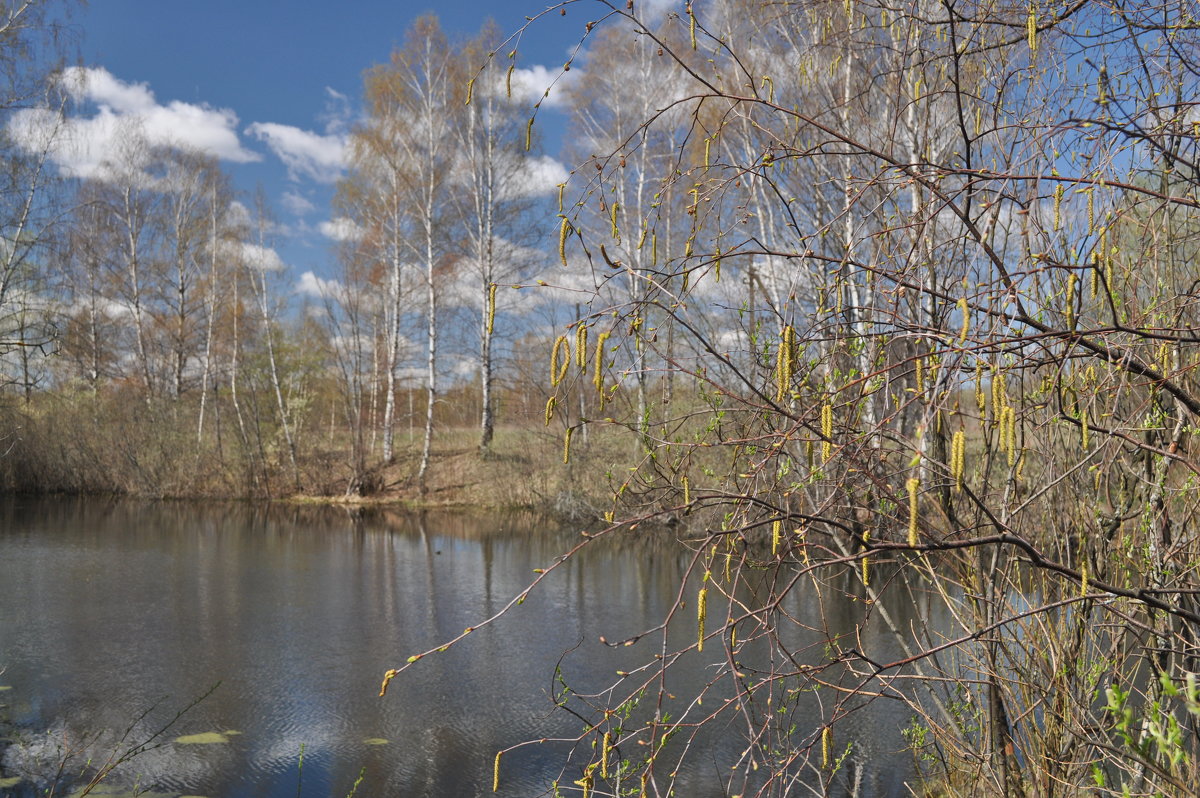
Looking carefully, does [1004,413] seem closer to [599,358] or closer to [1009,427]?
[1009,427]

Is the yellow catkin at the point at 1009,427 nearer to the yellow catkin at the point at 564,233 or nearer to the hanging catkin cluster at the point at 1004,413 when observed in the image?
the hanging catkin cluster at the point at 1004,413

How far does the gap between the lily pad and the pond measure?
2 cm

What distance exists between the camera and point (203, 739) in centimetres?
567

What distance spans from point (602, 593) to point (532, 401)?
8.65m

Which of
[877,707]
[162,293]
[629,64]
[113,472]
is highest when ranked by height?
[629,64]

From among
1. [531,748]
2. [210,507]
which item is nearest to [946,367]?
[531,748]

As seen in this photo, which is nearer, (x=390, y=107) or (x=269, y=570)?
(x=269, y=570)

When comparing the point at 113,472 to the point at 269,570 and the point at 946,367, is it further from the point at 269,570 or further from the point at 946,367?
the point at 946,367

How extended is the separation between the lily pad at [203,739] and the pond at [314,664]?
20 mm

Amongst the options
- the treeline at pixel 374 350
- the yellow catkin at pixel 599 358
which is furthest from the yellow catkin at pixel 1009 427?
the treeline at pixel 374 350

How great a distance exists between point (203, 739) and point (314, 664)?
1.65 m

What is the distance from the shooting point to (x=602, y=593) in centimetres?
1029

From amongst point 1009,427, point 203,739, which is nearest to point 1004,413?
point 1009,427

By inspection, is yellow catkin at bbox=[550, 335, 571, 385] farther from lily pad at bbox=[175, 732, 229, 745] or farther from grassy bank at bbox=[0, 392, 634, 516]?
grassy bank at bbox=[0, 392, 634, 516]
